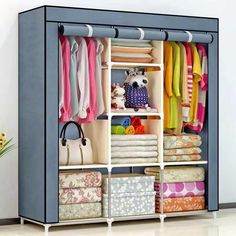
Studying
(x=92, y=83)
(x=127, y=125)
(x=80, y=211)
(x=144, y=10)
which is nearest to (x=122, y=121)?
(x=127, y=125)

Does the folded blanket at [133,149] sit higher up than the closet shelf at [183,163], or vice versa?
the folded blanket at [133,149]

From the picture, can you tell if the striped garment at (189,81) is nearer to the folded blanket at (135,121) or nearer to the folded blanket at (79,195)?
the folded blanket at (135,121)

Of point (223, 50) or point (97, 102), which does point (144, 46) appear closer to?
point (97, 102)

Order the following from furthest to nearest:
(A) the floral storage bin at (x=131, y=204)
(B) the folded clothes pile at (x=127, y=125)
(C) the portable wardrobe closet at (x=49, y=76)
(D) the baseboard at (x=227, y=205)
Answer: (D) the baseboard at (x=227, y=205) < (B) the folded clothes pile at (x=127, y=125) < (A) the floral storage bin at (x=131, y=204) < (C) the portable wardrobe closet at (x=49, y=76)

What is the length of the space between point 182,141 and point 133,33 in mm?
1139

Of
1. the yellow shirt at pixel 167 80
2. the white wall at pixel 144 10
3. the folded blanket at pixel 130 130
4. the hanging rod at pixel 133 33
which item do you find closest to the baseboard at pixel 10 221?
the white wall at pixel 144 10

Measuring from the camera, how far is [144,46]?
23.4ft

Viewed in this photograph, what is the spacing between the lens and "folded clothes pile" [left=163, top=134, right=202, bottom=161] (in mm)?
7211

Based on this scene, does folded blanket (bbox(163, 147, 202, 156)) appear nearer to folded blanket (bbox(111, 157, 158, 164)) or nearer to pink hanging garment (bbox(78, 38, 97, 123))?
folded blanket (bbox(111, 157, 158, 164))

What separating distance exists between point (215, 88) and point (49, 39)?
1.74 m

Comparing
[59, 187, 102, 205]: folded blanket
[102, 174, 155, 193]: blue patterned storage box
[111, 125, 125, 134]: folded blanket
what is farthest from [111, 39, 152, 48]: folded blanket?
[59, 187, 102, 205]: folded blanket

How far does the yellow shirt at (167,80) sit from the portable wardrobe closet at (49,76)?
13 cm

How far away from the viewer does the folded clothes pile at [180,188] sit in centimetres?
719

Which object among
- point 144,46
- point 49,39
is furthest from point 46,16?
point 144,46
